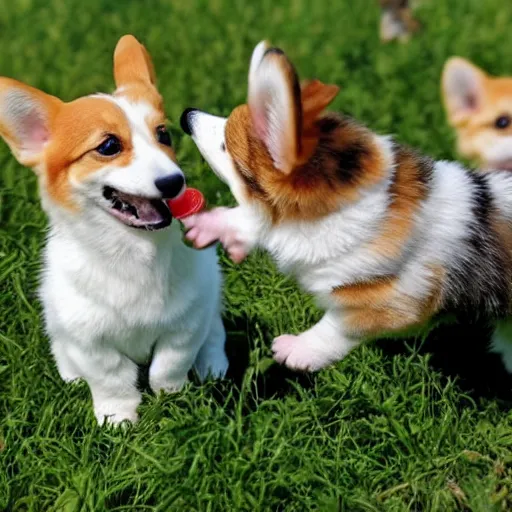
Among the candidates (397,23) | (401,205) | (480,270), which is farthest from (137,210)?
(397,23)

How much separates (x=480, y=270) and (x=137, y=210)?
1.16 metres

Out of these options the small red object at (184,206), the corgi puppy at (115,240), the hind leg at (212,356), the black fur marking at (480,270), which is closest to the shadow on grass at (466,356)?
the black fur marking at (480,270)

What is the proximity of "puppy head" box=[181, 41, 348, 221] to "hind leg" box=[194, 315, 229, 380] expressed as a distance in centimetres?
73

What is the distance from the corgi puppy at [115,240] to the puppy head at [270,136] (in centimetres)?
17

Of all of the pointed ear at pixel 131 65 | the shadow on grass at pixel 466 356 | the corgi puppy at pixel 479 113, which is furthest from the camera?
the corgi puppy at pixel 479 113

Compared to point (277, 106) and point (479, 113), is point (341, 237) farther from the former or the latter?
point (479, 113)

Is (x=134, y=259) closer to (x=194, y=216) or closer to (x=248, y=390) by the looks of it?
(x=194, y=216)

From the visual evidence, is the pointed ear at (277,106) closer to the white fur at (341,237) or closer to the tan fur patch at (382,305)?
the white fur at (341,237)

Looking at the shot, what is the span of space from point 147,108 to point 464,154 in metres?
2.26

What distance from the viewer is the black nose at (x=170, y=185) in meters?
2.64

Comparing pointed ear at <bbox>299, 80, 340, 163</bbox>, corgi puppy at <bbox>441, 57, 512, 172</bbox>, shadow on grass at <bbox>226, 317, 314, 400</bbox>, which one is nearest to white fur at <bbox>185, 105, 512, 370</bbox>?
pointed ear at <bbox>299, 80, 340, 163</bbox>

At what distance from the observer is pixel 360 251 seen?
2.85 metres

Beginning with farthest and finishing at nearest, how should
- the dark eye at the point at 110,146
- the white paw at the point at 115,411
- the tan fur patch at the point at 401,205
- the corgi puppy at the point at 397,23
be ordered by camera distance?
the corgi puppy at the point at 397,23
the white paw at the point at 115,411
the tan fur patch at the point at 401,205
the dark eye at the point at 110,146

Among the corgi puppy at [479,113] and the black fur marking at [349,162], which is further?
the corgi puppy at [479,113]
